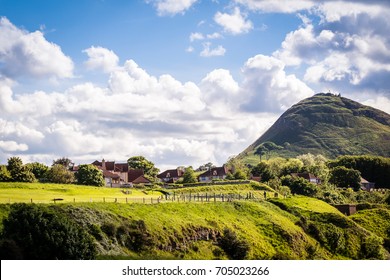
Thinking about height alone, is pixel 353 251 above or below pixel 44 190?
below

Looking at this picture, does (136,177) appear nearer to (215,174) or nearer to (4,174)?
(215,174)

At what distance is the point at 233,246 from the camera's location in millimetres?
61250

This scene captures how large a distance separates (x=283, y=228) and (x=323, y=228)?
8.73 metres

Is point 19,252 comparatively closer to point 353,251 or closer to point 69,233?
point 69,233

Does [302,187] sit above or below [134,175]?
below

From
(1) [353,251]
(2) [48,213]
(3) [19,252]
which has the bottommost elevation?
(1) [353,251]

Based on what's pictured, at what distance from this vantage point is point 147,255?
5184 cm

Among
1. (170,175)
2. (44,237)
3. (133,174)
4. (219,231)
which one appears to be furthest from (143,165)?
(44,237)

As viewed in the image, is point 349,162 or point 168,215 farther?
point 349,162

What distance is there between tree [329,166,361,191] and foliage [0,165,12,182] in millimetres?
97990

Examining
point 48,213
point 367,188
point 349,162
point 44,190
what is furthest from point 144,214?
point 349,162

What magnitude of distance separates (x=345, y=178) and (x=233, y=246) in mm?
106154

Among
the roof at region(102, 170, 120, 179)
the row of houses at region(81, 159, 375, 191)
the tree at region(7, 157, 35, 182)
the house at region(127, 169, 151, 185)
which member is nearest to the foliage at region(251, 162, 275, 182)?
the row of houses at region(81, 159, 375, 191)

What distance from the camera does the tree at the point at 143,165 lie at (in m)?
176
